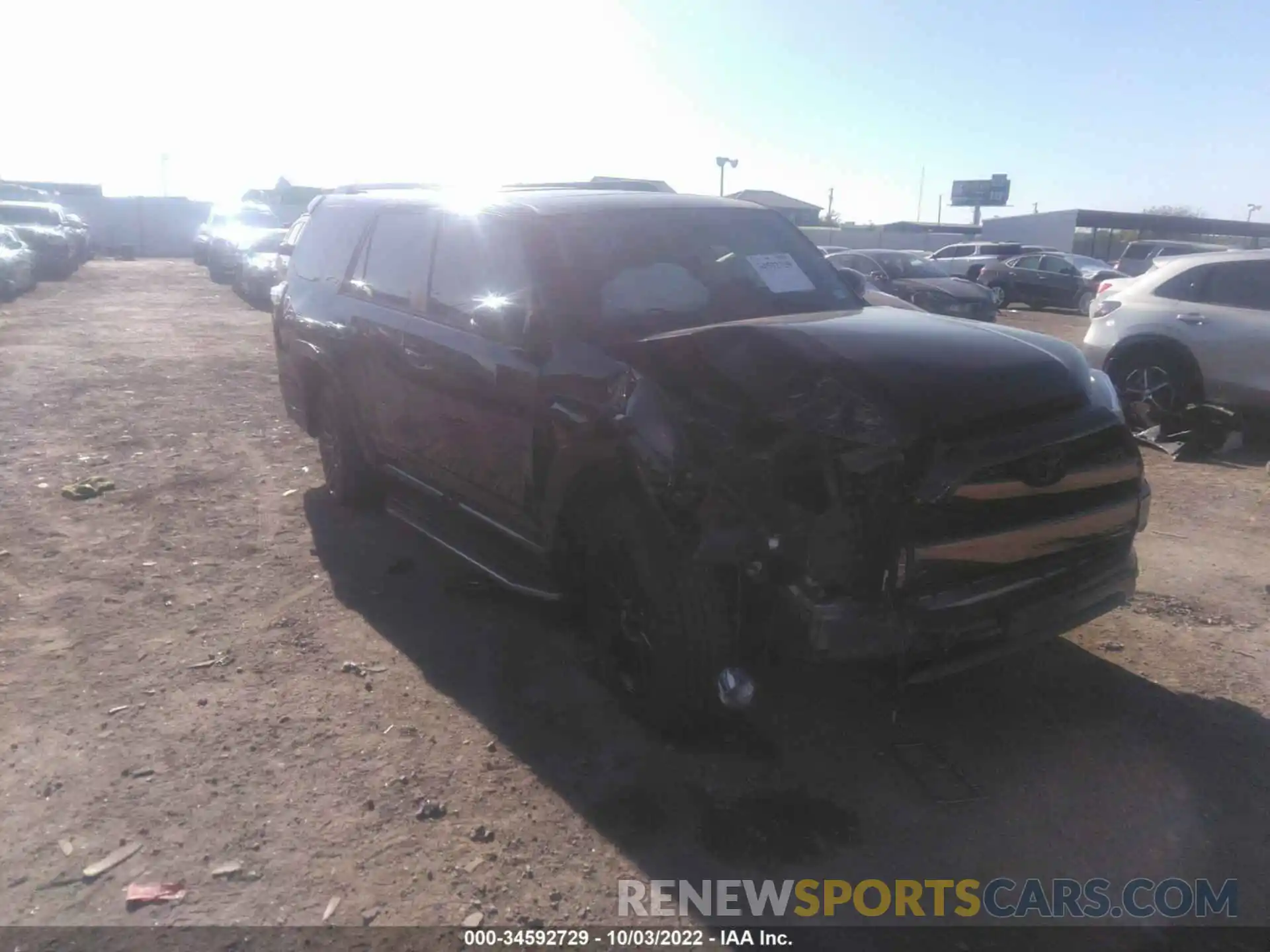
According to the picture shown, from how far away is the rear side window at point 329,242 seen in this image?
6.07m

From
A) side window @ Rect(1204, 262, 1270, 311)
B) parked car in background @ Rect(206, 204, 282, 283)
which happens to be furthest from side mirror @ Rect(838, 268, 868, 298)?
parked car in background @ Rect(206, 204, 282, 283)

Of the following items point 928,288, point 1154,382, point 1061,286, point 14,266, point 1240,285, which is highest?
point 1240,285

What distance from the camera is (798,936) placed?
2.92m

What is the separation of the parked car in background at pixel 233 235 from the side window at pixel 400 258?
672 inches

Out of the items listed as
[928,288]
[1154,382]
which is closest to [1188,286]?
[1154,382]

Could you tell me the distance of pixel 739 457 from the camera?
11.4 ft

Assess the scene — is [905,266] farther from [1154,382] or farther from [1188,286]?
[1154,382]

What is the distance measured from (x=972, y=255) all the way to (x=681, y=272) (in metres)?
28.8

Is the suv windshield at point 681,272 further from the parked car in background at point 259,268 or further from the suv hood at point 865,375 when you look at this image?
the parked car in background at point 259,268

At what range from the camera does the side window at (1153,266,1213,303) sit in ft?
28.3

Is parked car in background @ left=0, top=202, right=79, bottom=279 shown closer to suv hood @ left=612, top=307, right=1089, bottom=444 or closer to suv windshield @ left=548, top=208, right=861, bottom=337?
suv windshield @ left=548, top=208, right=861, bottom=337

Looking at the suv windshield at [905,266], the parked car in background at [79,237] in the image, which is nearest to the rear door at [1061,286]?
the suv windshield at [905,266]

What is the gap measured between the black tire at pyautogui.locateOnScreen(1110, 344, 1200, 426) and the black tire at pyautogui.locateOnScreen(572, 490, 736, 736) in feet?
20.8

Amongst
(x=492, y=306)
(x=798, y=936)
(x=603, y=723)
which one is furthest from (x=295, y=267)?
(x=798, y=936)
